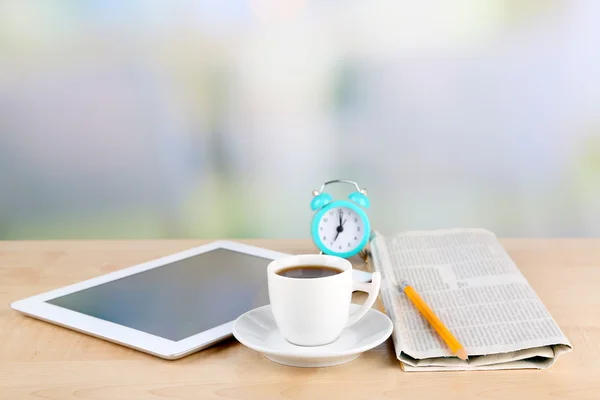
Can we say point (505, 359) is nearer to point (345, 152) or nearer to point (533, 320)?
point (533, 320)

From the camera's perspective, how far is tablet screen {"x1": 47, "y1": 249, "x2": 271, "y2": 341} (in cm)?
97

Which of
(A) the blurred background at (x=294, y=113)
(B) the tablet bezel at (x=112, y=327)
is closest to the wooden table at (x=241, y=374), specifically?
(B) the tablet bezel at (x=112, y=327)

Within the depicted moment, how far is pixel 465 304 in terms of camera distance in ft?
3.25

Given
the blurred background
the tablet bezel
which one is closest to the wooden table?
the tablet bezel

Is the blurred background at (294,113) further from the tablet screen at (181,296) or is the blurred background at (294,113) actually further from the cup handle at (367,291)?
the cup handle at (367,291)

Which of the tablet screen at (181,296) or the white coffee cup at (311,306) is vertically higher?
the white coffee cup at (311,306)

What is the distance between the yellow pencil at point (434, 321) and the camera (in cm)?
84

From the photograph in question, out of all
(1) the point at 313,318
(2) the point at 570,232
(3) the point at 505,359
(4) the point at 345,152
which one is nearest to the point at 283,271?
(1) the point at 313,318

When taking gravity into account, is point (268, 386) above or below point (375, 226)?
above

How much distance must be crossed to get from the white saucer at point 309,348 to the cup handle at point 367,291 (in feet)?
0.07

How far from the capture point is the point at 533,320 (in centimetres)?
92

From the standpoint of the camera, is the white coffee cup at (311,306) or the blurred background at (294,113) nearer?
the white coffee cup at (311,306)

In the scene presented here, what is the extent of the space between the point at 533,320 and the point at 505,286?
0.13 m

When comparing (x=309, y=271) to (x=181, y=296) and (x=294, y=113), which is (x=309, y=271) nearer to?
(x=181, y=296)
